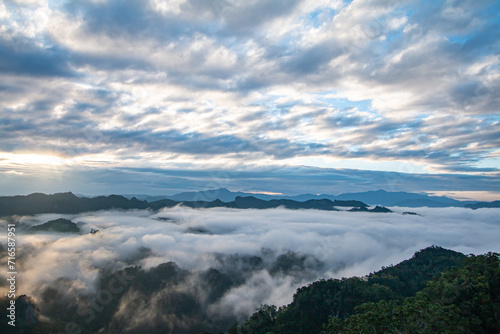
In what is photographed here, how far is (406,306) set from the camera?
32.9 meters

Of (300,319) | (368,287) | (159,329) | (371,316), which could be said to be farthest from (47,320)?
(371,316)

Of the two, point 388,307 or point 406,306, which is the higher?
point 406,306

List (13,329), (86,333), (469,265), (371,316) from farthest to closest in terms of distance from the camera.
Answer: (86,333), (13,329), (469,265), (371,316)

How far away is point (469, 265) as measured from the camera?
62.5 meters

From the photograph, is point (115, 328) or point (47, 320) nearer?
point (47, 320)

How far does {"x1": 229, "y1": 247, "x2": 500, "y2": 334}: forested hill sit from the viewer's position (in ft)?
105

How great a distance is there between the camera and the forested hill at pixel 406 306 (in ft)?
105

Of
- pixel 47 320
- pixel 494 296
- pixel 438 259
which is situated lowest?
pixel 47 320

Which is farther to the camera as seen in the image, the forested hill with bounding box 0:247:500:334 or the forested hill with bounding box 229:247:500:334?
the forested hill with bounding box 0:247:500:334

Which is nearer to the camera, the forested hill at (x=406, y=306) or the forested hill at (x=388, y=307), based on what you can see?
the forested hill at (x=406, y=306)

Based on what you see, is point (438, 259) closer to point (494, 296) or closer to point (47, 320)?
point (494, 296)

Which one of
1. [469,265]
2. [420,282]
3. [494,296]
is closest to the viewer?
[494,296]

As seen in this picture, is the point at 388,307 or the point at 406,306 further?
the point at 388,307

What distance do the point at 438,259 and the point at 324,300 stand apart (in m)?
117
